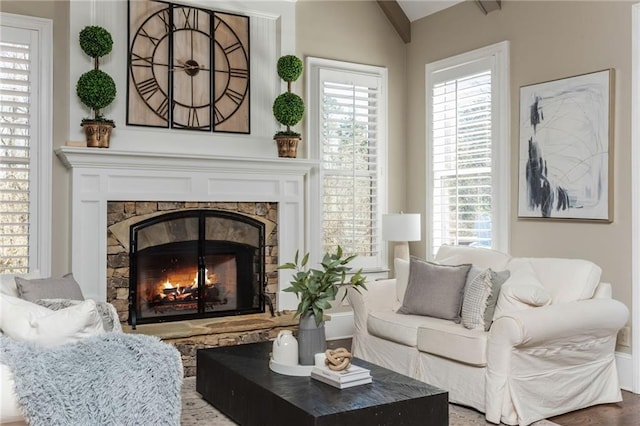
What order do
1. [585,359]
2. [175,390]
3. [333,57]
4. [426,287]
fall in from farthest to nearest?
[333,57], [426,287], [585,359], [175,390]

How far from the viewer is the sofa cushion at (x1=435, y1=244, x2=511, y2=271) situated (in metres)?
4.32

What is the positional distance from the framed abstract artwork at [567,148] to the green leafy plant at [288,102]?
5.93 feet

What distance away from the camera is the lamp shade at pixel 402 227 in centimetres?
536

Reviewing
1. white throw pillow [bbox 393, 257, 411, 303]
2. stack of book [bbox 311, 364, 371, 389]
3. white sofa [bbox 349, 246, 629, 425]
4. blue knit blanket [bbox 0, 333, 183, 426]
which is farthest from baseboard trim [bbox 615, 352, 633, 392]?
blue knit blanket [bbox 0, 333, 183, 426]

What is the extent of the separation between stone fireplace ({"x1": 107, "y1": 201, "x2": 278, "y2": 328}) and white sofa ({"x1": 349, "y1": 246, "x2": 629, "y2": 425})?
1473 millimetres

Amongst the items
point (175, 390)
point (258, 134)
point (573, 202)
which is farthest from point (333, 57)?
point (175, 390)

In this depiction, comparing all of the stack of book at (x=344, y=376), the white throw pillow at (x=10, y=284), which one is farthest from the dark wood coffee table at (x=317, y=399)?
the white throw pillow at (x=10, y=284)

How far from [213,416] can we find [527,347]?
5.92 feet

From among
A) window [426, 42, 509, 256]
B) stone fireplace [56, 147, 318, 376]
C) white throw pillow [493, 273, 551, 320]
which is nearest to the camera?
white throw pillow [493, 273, 551, 320]

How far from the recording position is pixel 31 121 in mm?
4520

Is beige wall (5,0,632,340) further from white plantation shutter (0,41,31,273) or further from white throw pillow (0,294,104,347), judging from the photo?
white throw pillow (0,294,104,347)

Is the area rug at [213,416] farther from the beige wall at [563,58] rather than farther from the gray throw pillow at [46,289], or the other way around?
the beige wall at [563,58]

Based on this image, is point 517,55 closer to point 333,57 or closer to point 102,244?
point 333,57

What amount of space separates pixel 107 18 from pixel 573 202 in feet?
12.2
